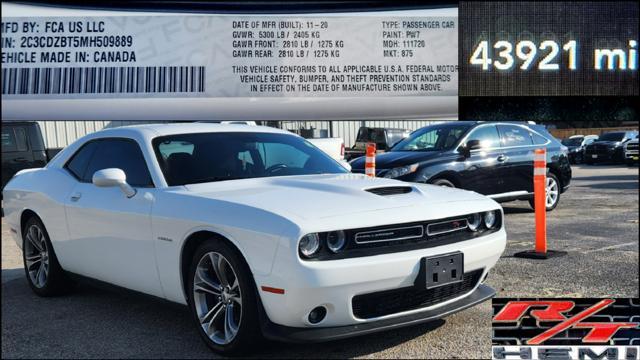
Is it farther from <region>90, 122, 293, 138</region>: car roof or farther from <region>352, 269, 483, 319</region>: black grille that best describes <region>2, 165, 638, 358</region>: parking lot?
<region>90, 122, 293, 138</region>: car roof

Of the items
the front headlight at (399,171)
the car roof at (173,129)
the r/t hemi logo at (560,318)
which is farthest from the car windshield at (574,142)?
the r/t hemi logo at (560,318)

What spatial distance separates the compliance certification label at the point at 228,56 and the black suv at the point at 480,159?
14.7 ft

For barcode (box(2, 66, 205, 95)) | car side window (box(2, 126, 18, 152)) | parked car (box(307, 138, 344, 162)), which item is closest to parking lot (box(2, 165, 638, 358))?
barcode (box(2, 66, 205, 95))

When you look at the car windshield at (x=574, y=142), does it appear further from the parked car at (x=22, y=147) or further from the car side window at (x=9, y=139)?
the car side window at (x=9, y=139)

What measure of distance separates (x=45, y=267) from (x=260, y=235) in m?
2.44

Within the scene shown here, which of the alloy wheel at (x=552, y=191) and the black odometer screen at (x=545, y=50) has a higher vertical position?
the black odometer screen at (x=545, y=50)

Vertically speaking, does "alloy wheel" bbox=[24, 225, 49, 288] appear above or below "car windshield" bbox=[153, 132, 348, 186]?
below

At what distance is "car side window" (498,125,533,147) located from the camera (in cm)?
934

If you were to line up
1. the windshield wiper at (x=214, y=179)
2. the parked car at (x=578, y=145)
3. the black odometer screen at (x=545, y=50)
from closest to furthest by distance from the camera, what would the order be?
1. the black odometer screen at (x=545, y=50)
2. the windshield wiper at (x=214, y=179)
3. the parked car at (x=578, y=145)

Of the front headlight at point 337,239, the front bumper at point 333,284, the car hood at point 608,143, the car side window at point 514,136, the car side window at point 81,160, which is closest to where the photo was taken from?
the front bumper at point 333,284

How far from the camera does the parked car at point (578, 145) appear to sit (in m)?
26.2

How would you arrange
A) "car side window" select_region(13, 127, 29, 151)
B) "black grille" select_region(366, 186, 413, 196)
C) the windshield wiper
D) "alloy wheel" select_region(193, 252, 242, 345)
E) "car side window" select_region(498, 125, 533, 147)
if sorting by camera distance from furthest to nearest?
"car side window" select_region(13, 127, 29, 151)
"car side window" select_region(498, 125, 533, 147)
the windshield wiper
"black grille" select_region(366, 186, 413, 196)
"alloy wheel" select_region(193, 252, 242, 345)

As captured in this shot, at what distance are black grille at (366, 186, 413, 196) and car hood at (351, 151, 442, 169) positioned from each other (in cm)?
472

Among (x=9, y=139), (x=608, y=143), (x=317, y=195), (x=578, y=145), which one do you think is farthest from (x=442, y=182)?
(x=578, y=145)
